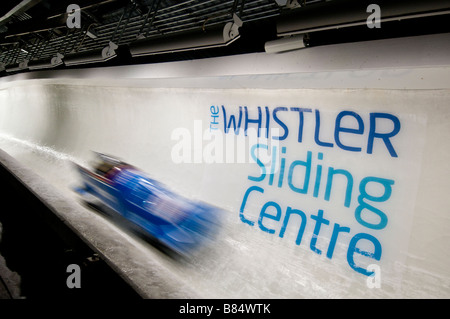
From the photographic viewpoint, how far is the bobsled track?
185 cm

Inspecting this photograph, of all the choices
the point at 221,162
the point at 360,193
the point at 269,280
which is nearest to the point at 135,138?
the point at 221,162

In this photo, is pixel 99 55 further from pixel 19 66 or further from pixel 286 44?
pixel 19 66

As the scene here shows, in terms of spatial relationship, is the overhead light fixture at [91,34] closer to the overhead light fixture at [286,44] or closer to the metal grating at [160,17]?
the metal grating at [160,17]

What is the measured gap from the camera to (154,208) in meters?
2.60

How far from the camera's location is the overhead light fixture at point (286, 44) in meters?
2.20

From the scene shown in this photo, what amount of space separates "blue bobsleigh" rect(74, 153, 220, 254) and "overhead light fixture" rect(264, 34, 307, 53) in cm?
187

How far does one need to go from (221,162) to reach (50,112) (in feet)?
21.9

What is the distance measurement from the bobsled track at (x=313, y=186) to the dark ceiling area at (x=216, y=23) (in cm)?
12

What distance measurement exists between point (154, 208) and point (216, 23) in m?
2.17

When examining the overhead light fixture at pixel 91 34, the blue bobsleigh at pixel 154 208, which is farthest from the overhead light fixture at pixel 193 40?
the overhead light fixture at pixel 91 34

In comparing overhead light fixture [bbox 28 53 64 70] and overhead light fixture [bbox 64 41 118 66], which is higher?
overhead light fixture [bbox 28 53 64 70]

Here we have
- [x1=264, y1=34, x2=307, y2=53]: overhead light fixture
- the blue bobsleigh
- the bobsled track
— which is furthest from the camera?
the blue bobsleigh

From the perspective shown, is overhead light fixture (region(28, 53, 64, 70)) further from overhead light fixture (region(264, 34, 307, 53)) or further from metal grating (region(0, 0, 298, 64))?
overhead light fixture (region(264, 34, 307, 53))

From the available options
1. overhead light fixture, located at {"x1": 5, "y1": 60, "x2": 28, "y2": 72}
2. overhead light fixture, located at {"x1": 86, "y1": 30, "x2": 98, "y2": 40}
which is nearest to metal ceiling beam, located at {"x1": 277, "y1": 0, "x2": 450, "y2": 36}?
overhead light fixture, located at {"x1": 86, "y1": 30, "x2": 98, "y2": 40}
